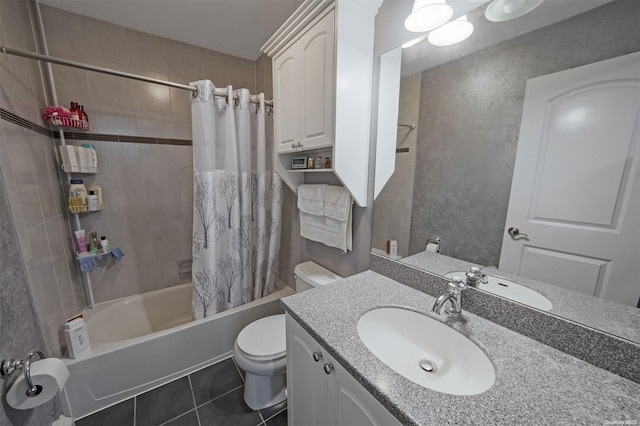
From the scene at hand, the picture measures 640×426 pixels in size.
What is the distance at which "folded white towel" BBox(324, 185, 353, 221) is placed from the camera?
1.31m

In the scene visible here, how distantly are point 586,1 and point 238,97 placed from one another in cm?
172

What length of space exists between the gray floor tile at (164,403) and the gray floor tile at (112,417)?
0.04 m

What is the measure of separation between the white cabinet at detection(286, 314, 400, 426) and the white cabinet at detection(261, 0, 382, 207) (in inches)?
28.8

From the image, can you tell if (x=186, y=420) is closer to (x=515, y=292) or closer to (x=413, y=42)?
(x=515, y=292)

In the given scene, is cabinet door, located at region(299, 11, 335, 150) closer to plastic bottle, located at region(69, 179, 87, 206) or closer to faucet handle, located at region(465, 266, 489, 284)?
faucet handle, located at region(465, 266, 489, 284)

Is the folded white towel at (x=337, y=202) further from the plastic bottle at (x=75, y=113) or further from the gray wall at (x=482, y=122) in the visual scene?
the plastic bottle at (x=75, y=113)

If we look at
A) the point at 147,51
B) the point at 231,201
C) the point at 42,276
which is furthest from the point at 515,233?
the point at 147,51

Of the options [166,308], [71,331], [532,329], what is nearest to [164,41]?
[71,331]

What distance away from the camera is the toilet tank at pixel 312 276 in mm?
1483

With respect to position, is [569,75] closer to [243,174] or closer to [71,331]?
[243,174]

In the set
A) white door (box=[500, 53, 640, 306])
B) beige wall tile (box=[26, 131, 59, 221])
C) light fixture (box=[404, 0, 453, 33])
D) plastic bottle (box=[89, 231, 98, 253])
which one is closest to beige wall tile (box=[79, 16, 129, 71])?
beige wall tile (box=[26, 131, 59, 221])

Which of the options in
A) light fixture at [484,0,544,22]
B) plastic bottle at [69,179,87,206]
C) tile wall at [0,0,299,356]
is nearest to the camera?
light fixture at [484,0,544,22]

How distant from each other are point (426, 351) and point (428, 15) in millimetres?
1295

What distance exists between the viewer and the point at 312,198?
1537mm
